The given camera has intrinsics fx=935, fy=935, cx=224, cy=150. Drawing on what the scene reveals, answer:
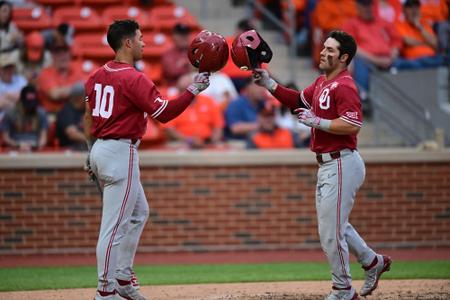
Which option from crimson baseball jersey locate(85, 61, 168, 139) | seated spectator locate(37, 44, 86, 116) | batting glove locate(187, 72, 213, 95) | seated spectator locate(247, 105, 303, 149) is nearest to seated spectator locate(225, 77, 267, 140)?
seated spectator locate(247, 105, 303, 149)

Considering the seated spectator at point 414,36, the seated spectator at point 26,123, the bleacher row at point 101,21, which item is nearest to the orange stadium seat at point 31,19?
the bleacher row at point 101,21

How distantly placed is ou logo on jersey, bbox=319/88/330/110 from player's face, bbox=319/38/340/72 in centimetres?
22

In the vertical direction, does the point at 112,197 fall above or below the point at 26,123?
above

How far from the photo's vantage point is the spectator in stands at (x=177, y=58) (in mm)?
13352

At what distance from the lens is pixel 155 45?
13969mm

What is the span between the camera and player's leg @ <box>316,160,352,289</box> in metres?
7.24

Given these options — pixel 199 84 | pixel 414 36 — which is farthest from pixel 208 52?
pixel 414 36

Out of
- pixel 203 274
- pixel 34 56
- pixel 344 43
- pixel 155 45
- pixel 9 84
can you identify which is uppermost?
pixel 344 43

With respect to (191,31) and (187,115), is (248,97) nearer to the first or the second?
(187,115)

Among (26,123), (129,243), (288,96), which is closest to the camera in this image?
(129,243)

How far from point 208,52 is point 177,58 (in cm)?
599

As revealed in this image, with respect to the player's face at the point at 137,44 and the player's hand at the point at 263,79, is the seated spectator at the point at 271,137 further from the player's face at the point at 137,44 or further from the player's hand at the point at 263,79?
the player's face at the point at 137,44

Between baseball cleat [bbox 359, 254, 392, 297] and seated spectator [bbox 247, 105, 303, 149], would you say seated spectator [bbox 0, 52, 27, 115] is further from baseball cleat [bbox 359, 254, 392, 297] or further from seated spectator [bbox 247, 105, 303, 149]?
baseball cleat [bbox 359, 254, 392, 297]

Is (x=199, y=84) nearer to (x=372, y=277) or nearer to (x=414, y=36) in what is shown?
(x=372, y=277)
